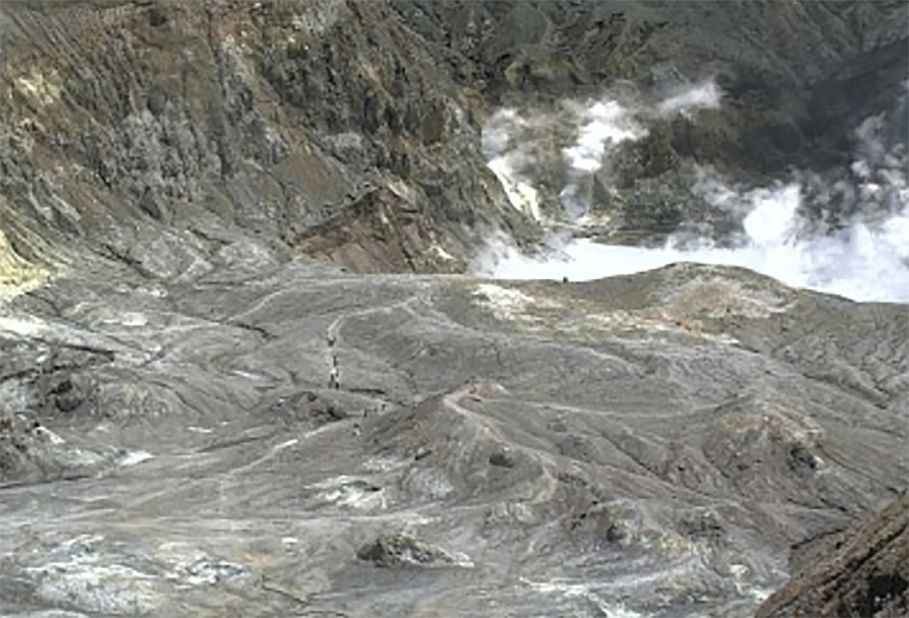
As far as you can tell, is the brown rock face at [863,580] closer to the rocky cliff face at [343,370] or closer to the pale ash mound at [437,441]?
the pale ash mound at [437,441]

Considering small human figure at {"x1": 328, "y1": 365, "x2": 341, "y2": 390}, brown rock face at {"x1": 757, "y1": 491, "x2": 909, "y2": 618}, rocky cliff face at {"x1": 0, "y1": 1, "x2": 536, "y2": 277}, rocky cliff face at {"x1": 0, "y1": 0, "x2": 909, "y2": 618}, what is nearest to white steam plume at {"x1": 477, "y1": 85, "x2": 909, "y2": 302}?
rocky cliff face at {"x1": 0, "y1": 0, "x2": 909, "y2": 618}

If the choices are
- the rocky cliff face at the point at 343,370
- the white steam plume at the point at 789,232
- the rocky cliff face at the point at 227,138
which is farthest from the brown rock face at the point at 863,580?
the white steam plume at the point at 789,232

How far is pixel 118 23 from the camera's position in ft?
346

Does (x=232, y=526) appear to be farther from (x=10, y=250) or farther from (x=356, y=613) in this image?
(x=10, y=250)

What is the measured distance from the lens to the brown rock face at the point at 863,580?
90.9 feet

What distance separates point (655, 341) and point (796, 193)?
224 feet

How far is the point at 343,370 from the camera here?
7894cm

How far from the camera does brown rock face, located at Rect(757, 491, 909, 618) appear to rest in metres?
27.7

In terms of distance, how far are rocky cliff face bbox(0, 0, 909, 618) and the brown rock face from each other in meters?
19.6

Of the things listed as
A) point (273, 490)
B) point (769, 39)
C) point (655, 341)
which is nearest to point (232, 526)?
point (273, 490)

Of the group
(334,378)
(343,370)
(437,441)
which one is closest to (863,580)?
(437,441)

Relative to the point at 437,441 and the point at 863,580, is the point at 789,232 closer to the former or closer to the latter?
the point at 437,441

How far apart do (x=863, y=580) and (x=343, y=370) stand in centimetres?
5171

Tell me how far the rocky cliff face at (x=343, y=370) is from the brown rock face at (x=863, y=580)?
19630mm
